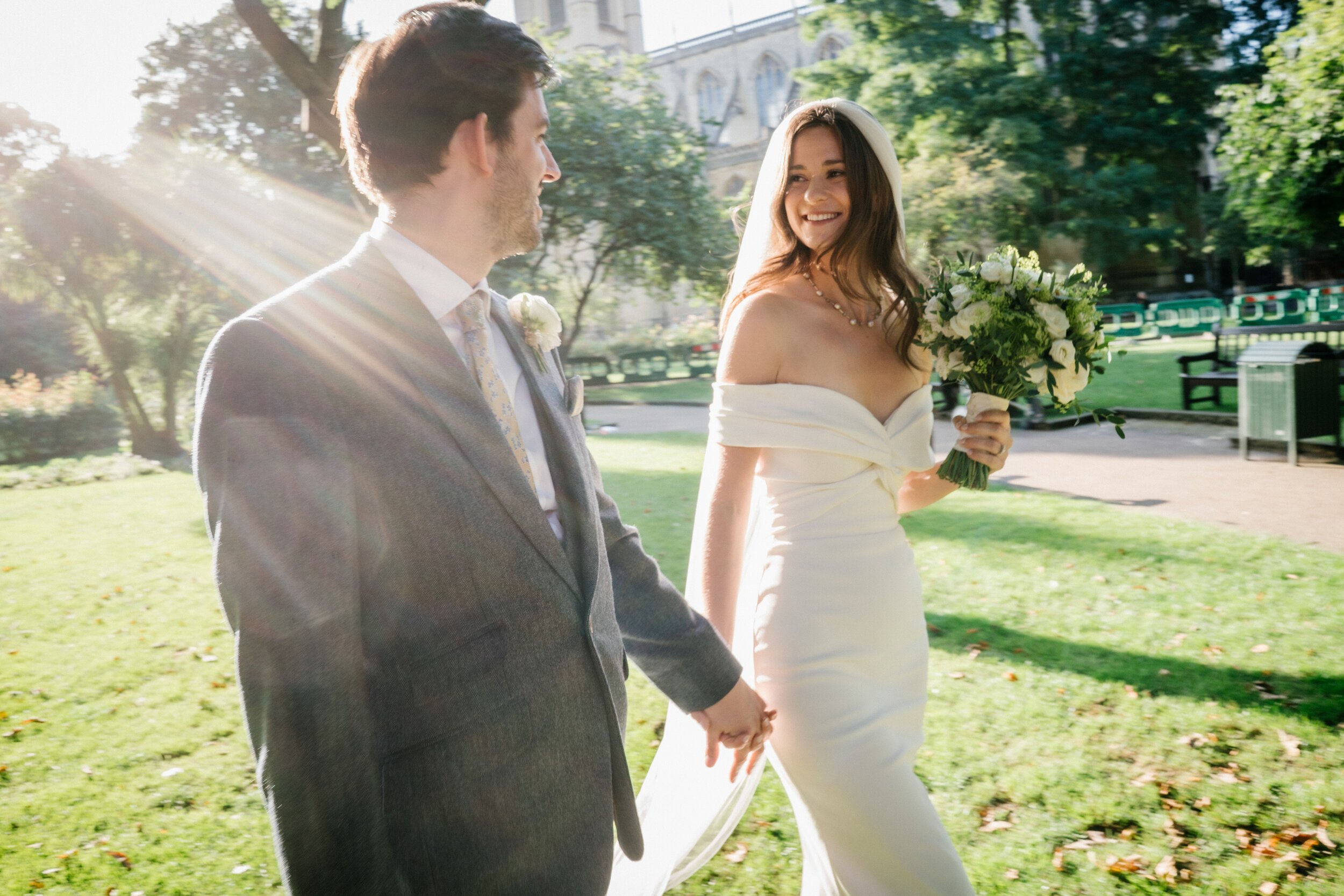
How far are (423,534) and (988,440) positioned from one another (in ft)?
6.40

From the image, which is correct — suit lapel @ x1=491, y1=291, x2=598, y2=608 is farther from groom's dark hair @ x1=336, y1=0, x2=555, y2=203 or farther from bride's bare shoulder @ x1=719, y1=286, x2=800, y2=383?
bride's bare shoulder @ x1=719, y1=286, x2=800, y2=383

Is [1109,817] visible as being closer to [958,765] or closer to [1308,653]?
[958,765]

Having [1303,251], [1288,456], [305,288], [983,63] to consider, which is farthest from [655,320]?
[305,288]

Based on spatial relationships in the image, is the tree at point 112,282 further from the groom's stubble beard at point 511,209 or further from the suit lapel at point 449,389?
the suit lapel at point 449,389

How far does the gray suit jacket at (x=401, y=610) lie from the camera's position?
4.53 ft

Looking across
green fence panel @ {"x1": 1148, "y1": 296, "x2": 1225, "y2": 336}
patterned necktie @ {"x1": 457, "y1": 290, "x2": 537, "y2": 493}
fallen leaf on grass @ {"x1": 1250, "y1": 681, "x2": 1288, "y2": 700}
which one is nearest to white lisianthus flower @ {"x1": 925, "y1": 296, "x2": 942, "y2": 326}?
patterned necktie @ {"x1": 457, "y1": 290, "x2": 537, "y2": 493}

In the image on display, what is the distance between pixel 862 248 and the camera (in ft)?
9.58

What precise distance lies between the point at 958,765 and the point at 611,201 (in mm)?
18427

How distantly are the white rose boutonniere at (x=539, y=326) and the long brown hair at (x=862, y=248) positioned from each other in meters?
0.91

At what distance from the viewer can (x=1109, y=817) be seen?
396 centimetres

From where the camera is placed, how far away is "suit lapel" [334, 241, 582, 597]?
1.68 metres

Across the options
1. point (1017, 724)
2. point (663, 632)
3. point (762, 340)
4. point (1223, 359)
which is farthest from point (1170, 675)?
point (1223, 359)

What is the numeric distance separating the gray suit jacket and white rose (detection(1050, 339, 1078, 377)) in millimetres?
1682

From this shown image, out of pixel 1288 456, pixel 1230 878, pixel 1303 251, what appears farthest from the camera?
pixel 1303 251
